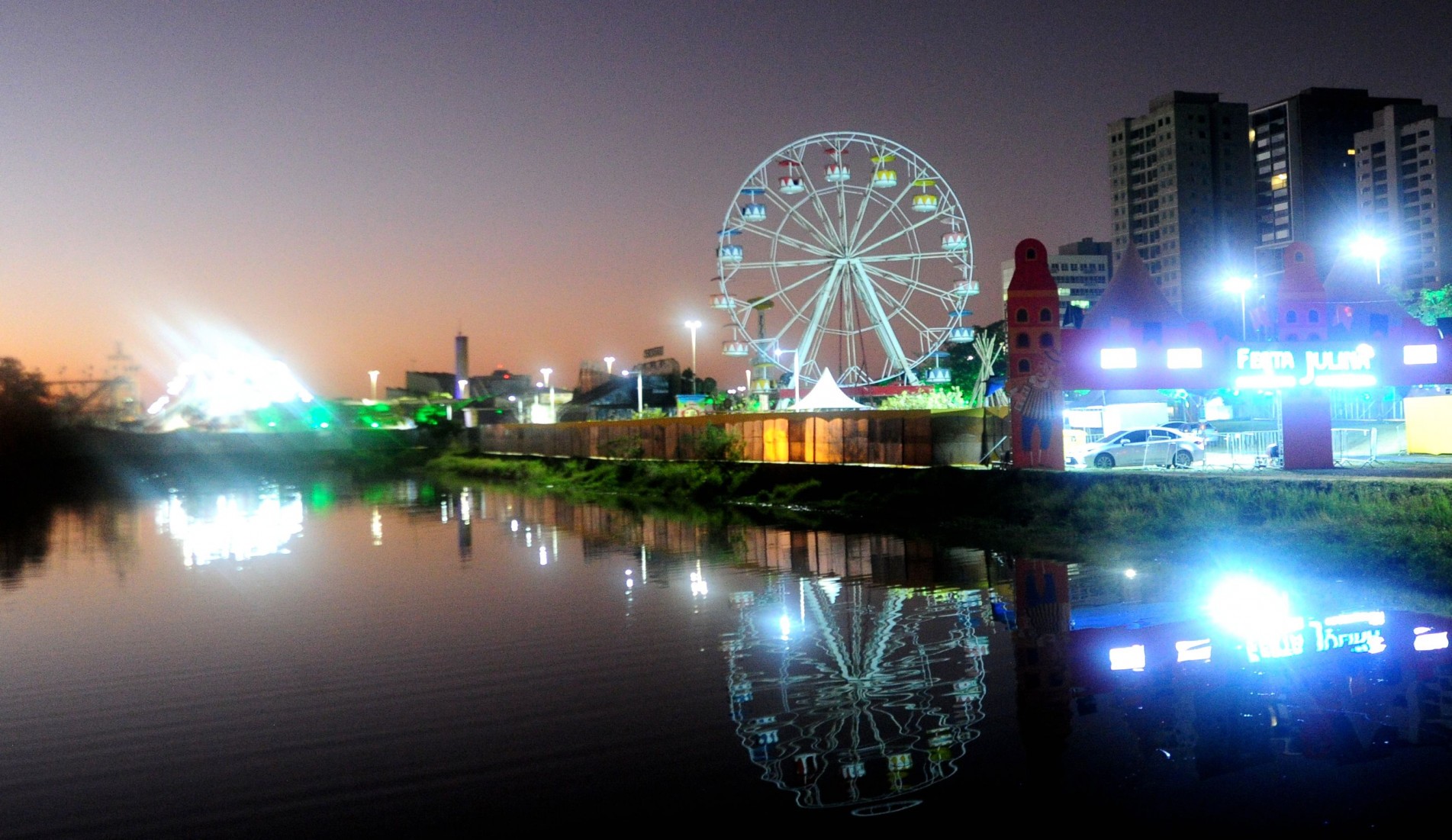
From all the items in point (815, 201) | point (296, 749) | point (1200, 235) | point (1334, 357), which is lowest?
point (296, 749)

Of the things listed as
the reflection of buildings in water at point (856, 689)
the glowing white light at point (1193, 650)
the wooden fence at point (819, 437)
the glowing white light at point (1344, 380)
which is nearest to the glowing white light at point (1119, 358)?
the glowing white light at point (1344, 380)

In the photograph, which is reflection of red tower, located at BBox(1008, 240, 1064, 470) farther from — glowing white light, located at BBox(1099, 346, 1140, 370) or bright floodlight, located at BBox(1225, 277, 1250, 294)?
bright floodlight, located at BBox(1225, 277, 1250, 294)

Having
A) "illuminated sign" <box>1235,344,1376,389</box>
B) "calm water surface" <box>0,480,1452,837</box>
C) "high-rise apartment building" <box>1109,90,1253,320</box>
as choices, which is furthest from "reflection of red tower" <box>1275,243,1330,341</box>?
"high-rise apartment building" <box>1109,90,1253,320</box>

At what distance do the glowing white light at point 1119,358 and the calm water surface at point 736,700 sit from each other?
8.00 metres

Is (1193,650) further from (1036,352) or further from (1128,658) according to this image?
(1036,352)

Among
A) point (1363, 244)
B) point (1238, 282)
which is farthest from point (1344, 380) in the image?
point (1238, 282)

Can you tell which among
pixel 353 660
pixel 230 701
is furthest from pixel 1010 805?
pixel 353 660

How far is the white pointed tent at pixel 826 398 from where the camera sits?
216 feet

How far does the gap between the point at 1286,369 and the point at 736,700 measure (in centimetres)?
2244

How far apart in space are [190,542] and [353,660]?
22029 millimetres

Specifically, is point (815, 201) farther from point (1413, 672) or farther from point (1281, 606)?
point (1413, 672)

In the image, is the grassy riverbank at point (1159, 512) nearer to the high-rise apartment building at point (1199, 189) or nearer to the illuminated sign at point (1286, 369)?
the illuminated sign at point (1286, 369)

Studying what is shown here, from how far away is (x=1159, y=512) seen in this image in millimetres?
26969

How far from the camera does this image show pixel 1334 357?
1258 inches
